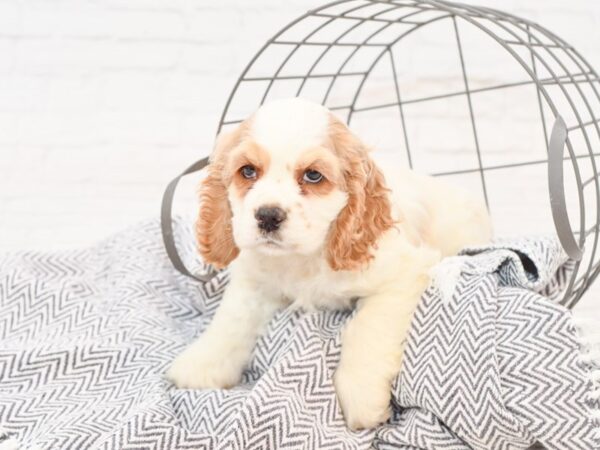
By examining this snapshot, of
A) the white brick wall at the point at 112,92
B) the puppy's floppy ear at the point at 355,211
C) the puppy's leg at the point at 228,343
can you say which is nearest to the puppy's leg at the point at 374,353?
the puppy's floppy ear at the point at 355,211

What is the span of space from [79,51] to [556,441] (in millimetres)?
2764

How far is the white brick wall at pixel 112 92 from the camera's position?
3.64 meters

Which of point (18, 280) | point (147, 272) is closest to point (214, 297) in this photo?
point (147, 272)

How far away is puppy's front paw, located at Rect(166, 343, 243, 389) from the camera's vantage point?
2.31 metres

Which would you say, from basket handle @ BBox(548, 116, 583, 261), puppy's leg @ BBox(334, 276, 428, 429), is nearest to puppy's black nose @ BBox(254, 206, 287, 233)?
puppy's leg @ BBox(334, 276, 428, 429)

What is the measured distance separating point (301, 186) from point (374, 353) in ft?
1.61

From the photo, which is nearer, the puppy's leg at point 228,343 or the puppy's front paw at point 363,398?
the puppy's front paw at point 363,398

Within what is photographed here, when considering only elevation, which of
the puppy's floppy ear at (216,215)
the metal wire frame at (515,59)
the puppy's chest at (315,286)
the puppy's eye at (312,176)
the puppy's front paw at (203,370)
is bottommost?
the puppy's front paw at (203,370)

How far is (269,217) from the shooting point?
6.48 feet

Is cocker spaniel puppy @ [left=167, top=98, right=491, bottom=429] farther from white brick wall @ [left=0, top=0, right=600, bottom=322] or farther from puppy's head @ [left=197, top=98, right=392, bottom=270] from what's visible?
white brick wall @ [left=0, top=0, right=600, bottom=322]

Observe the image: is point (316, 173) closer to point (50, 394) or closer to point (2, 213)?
point (50, 394)

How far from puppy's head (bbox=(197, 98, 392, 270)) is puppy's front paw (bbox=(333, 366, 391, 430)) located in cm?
30

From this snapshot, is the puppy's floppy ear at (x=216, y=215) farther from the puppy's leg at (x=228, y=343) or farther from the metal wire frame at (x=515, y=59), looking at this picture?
the metal wire frame at (x=515, y=59)

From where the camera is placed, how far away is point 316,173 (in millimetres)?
2068
